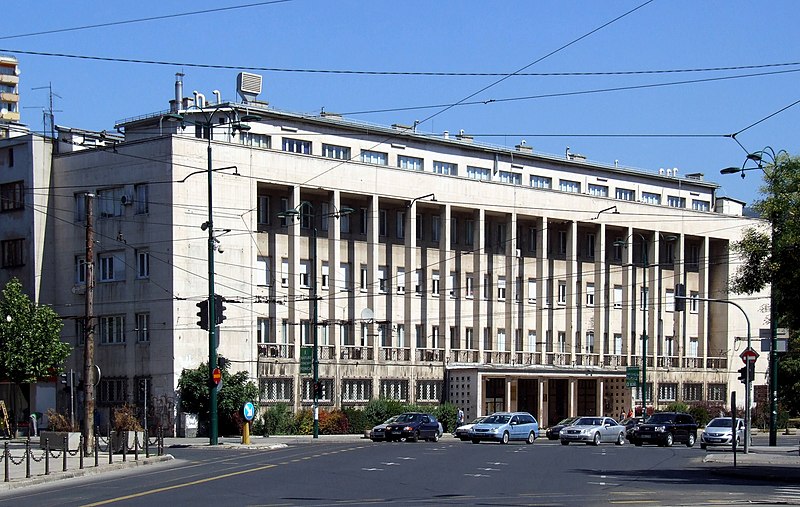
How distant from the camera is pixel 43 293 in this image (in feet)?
219

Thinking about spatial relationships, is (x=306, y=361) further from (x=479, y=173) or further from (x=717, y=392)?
(x=717, y=392)

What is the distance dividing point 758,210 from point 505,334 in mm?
47834

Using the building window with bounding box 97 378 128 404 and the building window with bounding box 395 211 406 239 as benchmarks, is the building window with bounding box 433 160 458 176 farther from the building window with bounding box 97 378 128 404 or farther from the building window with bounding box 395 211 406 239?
the building window with bounding box 97 378 128 404

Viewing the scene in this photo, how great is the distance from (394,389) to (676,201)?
114 ft

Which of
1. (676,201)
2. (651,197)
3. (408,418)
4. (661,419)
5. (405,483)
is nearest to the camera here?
(405,483)

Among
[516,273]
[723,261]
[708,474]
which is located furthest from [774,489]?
[723,261]

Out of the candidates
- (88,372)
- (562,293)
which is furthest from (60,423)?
(562,293)

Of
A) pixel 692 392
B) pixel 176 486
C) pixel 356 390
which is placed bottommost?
pixel 692 392

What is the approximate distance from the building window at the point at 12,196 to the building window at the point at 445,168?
25.4 m

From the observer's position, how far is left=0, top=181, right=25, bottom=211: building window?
220 feet

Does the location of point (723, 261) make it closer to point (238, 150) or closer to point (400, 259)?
point (400, 259)

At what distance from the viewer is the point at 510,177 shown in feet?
279

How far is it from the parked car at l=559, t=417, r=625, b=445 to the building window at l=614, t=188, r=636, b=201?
112 feet

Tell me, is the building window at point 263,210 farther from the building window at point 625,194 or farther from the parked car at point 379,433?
the building window at point 625,194
